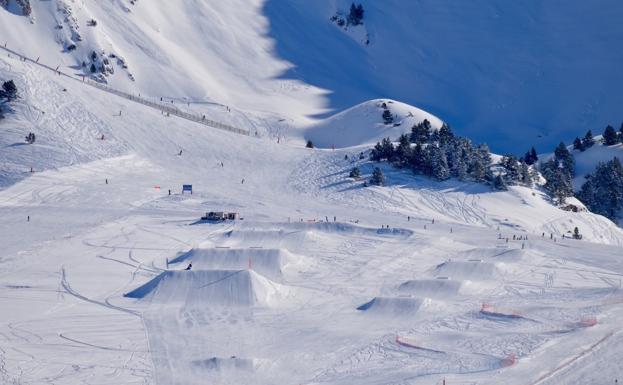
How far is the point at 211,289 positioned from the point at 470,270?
14.7 m

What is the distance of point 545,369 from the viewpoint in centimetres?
3484

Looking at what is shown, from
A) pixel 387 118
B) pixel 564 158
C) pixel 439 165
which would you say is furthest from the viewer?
pixel 387 118

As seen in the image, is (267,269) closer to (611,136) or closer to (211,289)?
(211,289)

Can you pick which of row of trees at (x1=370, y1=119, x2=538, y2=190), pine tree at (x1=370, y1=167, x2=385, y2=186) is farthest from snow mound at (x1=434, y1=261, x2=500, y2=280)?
row of trees at (x1=370, y1=119, x2=538, y2=190)

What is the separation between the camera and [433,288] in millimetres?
47438

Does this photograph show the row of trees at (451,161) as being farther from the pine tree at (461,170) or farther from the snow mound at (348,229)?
the snow mound at (348,229)

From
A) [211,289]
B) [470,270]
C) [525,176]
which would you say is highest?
[525,176]

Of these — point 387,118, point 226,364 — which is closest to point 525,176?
point 387,118

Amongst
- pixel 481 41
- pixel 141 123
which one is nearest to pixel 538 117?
pixel 481 41

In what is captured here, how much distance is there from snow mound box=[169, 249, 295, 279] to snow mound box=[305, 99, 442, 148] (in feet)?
139

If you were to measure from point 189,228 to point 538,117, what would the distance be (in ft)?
206

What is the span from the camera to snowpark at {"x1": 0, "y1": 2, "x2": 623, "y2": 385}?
Result: 36.9 m

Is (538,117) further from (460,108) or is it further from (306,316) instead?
(306,316)

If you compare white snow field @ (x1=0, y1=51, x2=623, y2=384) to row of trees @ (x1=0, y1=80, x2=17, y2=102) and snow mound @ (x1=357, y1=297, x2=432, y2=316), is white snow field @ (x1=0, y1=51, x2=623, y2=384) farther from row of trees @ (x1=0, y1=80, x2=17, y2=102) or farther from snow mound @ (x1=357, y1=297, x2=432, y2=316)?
row of trees @ (x1=0, y1=80, x2=17, y2=102)
